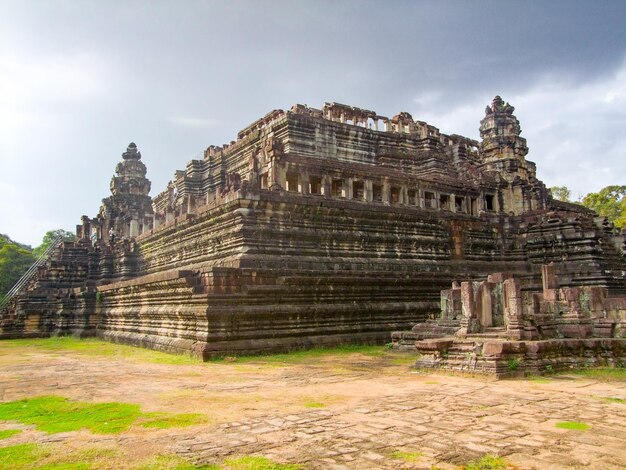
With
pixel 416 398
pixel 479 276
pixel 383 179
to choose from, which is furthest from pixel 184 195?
pixel 416 398

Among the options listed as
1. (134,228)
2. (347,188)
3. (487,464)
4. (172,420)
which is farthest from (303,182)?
(134,228)

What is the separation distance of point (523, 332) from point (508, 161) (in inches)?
853

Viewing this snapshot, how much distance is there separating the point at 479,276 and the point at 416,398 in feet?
46.6

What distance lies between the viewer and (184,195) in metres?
32.3

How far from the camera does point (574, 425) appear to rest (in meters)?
6.00

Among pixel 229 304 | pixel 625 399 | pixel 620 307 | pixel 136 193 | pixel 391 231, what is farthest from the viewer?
pixel 136 193

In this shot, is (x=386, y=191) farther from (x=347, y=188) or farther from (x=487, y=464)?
(x=487, y=464)

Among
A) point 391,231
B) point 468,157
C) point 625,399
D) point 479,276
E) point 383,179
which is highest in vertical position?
point 468,157

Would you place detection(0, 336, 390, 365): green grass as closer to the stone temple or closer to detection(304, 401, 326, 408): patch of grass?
the stone temple

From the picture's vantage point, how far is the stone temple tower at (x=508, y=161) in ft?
91.7

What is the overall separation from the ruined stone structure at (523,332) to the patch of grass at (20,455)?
23.7 feet

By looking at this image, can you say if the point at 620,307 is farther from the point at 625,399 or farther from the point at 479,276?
the point at 479,276

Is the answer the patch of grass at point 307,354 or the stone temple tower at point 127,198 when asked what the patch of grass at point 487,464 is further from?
the stone temple tower at point 127,198

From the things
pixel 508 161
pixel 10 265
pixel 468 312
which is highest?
pixel 508 161
